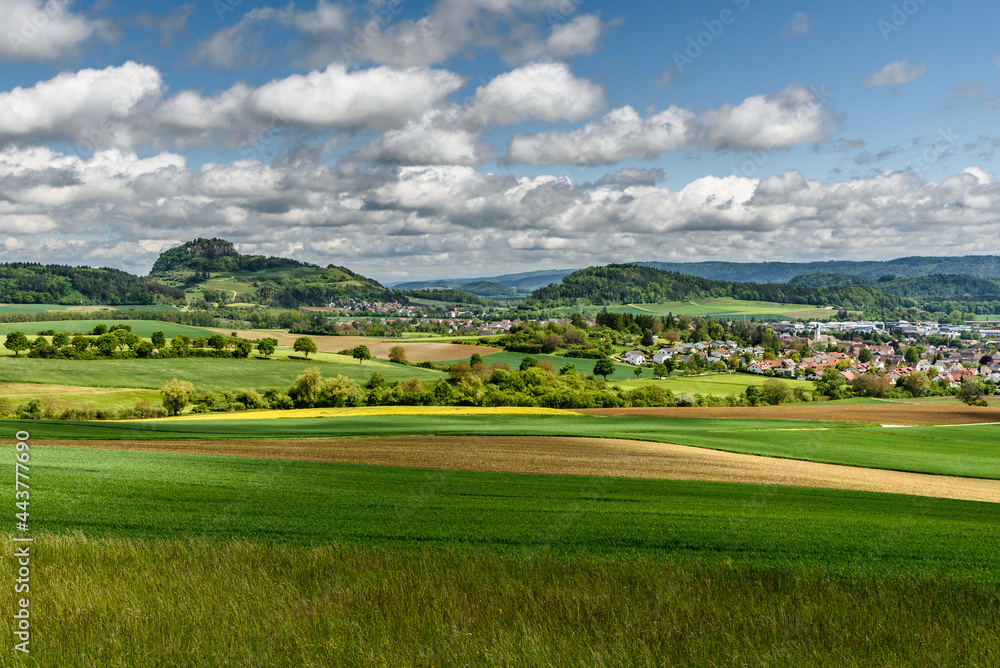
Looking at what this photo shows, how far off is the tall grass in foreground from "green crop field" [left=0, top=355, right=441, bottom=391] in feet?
199

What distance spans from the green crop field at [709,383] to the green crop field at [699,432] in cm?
3050

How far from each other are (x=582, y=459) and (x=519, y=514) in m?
11.5

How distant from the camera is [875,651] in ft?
15.8

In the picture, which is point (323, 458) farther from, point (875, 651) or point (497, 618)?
point (875, 651)

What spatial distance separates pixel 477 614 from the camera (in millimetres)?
5434

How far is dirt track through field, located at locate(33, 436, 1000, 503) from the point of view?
813 inches

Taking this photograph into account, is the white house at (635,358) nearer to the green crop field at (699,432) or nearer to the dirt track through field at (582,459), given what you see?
the green crop field at (699,432)

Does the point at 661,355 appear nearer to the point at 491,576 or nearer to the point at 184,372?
the point at 184,372

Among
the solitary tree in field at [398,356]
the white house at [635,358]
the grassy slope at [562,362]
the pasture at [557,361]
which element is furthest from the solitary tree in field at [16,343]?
the white house at [635,358]

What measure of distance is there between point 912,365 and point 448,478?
13784 centimetres

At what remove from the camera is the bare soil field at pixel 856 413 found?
153ft

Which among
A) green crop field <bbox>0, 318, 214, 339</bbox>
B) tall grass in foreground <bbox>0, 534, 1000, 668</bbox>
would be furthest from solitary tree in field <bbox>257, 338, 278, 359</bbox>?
tall grass in foreground <bbox>0, 534, 1000, 668</bbox>

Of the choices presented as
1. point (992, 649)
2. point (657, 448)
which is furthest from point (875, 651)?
point (657, 448)

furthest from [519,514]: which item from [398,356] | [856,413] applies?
[398,356]
